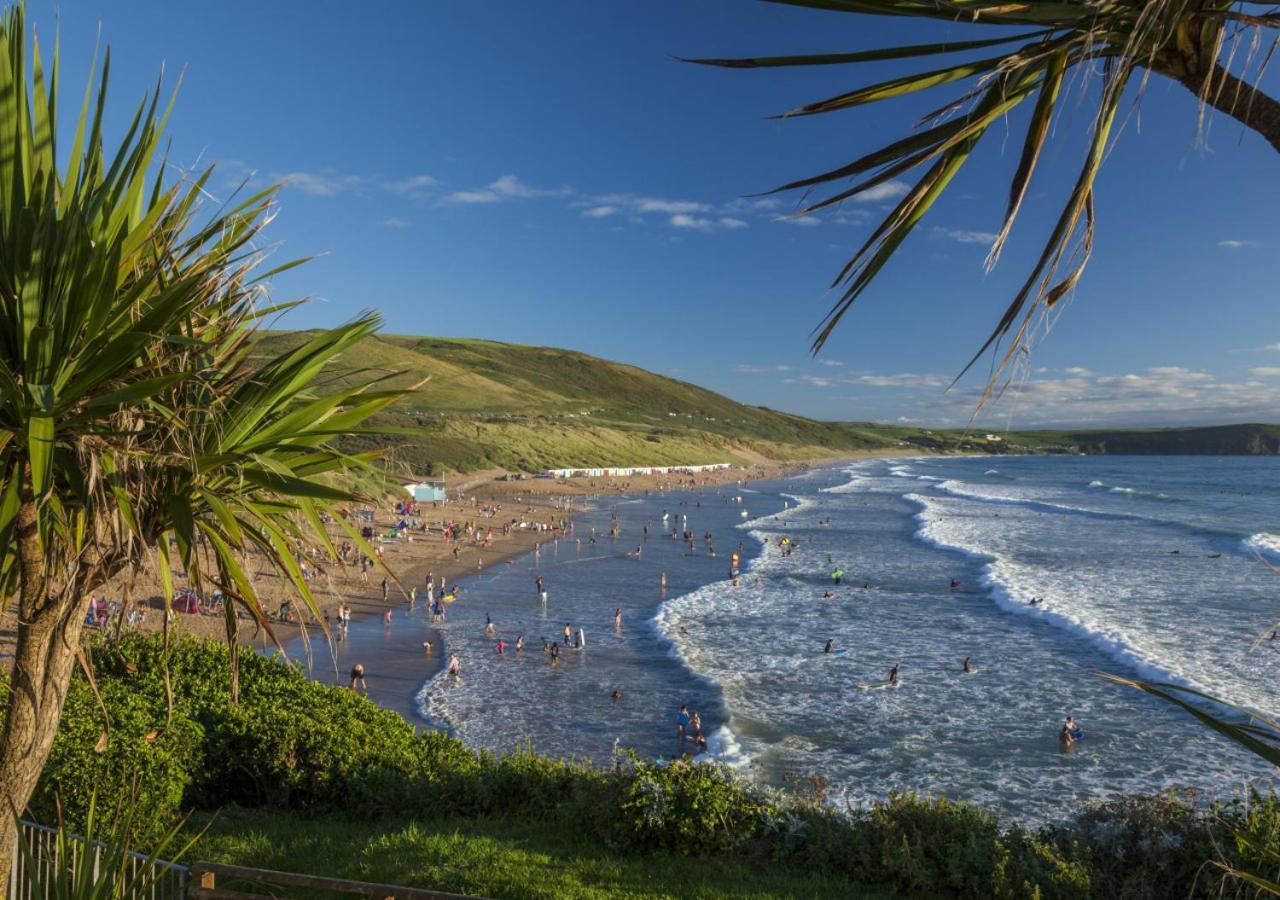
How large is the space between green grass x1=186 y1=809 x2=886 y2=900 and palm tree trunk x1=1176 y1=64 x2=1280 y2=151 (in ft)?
21.7

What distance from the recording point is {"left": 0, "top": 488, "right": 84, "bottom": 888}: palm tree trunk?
327cm

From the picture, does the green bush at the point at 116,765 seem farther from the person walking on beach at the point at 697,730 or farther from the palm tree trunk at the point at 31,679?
the person walking on beach at the point at 697,730

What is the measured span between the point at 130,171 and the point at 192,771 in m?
7.87

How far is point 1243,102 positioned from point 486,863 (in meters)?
7.29

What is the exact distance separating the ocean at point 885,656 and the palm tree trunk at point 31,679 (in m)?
10.6

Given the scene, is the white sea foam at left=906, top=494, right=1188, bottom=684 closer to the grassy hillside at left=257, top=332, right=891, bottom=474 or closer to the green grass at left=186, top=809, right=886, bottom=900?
the green grass at left=186, top=809, right=886, bottom=900

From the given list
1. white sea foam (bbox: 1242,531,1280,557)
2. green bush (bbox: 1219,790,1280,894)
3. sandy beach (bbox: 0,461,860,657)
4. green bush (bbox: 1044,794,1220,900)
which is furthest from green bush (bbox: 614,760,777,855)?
white sea foam (bbox: 1242,531,1280,557)

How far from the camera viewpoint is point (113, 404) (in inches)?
117

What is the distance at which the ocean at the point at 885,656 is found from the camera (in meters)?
16.9

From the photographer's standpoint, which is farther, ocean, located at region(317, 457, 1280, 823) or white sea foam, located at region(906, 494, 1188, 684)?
white sea foam, located at region(906, 494, 1188, 684)

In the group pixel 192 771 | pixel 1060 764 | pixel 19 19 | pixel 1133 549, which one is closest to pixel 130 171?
pixel 19 19

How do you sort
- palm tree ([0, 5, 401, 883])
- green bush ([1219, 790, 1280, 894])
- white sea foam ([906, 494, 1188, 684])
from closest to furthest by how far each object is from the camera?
palm tree ([0, 5, 401, 883]) → green bush ([1219, 790, 1280, 894]) → white sea foam ([906, 494, 1188, 684])

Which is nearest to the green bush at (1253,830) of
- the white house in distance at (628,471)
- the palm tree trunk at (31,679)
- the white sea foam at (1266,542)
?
the palm tree trunk at (31,679)

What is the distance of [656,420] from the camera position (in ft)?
569
